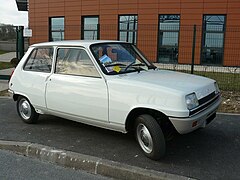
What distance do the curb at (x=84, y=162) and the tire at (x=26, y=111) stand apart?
3.29 ft

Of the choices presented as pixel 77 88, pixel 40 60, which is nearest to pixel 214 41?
pixel 40 60

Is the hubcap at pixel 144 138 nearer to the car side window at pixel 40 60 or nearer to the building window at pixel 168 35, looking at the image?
the car side window at pixel 40 60

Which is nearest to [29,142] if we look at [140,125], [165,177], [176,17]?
[140,125]

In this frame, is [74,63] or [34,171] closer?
[34,171]

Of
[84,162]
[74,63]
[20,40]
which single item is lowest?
[84,162]

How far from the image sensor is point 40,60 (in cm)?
516

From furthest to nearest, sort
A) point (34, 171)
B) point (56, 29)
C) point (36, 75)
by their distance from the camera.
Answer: point (56, 29), point (36, 75), point (34, 171)

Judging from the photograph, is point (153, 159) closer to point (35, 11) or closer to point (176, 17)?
point (176, 17)

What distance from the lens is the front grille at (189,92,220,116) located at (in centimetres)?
359

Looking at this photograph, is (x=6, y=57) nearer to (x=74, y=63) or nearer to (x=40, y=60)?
(x=40, y=60)

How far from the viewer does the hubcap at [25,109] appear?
17.7ft

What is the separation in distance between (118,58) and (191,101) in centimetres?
151

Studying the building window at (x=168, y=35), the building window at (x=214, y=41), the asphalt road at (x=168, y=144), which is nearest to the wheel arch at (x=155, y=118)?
the asphalt road at (x=168, y=144)

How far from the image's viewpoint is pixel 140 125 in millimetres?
3881
